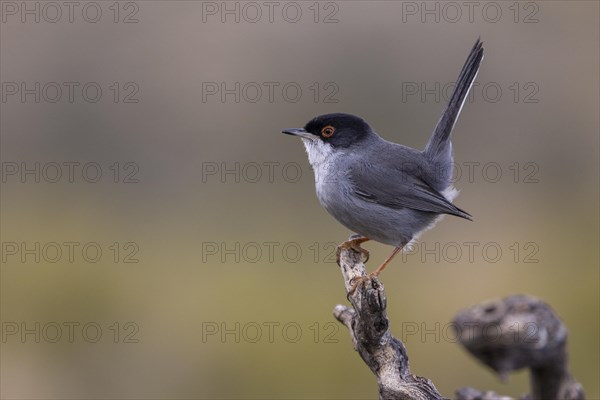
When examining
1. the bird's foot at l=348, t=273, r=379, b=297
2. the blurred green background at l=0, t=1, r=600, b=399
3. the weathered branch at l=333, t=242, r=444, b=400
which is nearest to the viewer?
the weathered branch at l=333, t=242, r=444, b=400

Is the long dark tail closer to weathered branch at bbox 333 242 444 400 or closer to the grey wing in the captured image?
the grey wing

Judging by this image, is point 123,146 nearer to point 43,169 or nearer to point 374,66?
point 43,169

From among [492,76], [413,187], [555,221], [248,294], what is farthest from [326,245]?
[413,187]

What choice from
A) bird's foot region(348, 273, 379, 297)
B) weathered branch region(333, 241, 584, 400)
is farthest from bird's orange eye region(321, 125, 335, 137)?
weathered branch region(333, 241, 584, 400)

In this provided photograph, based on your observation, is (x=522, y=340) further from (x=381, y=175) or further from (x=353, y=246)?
(x=381, y=175)

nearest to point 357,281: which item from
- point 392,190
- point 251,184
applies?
point 392,190

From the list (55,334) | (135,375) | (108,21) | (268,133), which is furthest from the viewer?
(108,21)

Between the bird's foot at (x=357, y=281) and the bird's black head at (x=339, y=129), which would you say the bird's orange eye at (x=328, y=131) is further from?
the bird's foot at (x=357, y=281)
